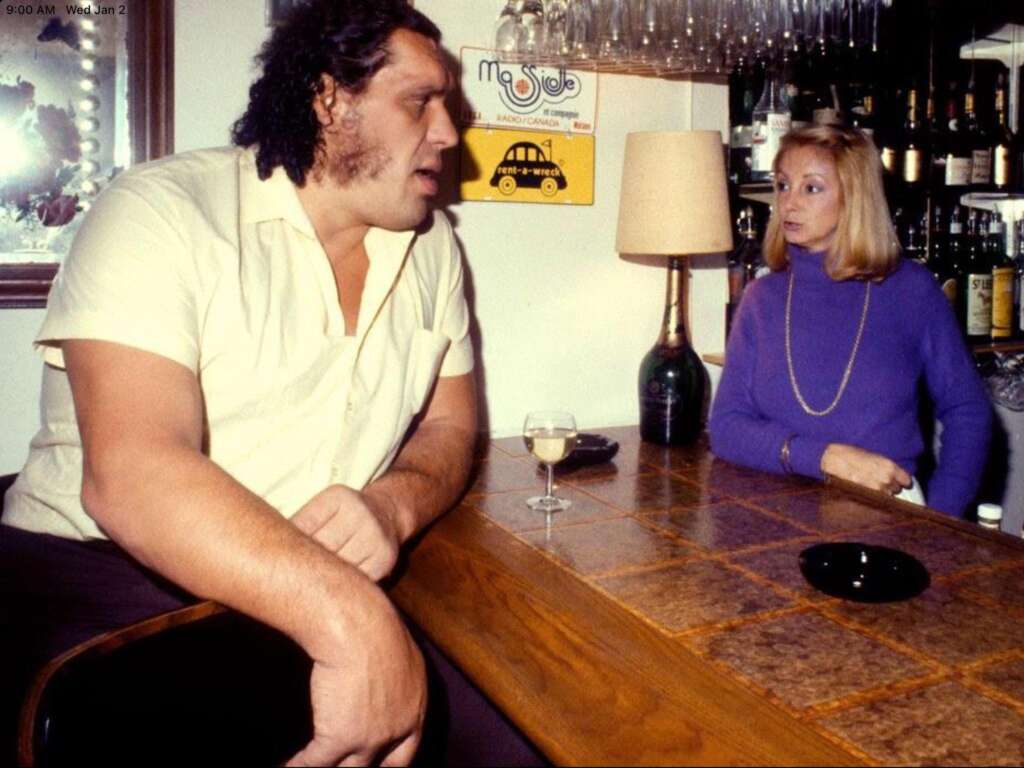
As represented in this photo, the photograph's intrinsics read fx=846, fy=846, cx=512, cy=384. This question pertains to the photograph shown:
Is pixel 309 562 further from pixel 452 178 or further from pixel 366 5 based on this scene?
pixel 452 178

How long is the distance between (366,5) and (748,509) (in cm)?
108

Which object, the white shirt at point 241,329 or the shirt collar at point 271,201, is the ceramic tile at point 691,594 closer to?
the white shirt at point 241,329

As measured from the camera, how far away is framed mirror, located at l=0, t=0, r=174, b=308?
1.64 meters

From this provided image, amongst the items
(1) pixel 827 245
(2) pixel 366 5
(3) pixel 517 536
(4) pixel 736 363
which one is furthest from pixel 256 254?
(1) pixel 827 245

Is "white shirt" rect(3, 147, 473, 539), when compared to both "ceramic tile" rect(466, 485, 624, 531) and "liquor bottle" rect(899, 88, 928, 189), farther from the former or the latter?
"liquor bottle" rect(899, 88, 928, 189)

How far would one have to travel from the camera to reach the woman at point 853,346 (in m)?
1.90

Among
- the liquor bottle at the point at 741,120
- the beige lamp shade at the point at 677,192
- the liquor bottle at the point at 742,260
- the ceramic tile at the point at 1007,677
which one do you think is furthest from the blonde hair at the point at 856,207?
the ceramic tile at the point at 1007,677

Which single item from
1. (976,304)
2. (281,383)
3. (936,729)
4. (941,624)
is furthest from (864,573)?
(976,304)

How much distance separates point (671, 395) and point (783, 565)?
2.95 ft

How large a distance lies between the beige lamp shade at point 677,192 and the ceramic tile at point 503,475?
628 mm

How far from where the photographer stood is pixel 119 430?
3.33 ft

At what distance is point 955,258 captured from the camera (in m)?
2.86

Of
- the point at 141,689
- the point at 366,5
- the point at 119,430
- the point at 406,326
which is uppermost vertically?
the point at 366,5

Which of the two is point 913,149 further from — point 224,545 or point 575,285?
point 224,545
